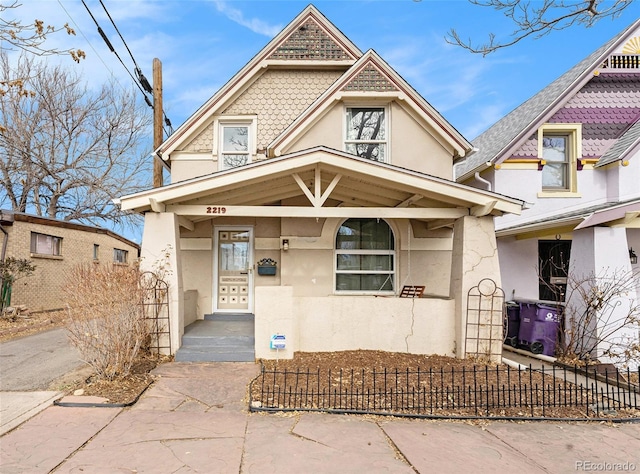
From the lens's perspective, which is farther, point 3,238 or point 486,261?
point 3,238

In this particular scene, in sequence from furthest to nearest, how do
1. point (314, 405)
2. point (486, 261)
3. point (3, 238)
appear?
point (3, 238), point (486, 261), point (314, 405)

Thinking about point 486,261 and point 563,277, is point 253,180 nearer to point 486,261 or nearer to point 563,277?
point 486,261

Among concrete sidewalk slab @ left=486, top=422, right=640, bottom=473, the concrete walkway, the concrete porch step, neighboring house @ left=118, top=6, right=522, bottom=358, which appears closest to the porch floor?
the concrete porch step

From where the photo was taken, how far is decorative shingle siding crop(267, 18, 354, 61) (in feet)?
33.6

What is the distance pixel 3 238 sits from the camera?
1259 centimetres

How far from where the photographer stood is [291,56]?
33.6ft

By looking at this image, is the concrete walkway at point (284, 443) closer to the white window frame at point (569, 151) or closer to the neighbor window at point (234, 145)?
the neighbor window at point (234, 145)

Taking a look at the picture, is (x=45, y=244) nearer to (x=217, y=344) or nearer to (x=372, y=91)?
(x=217, y=344)

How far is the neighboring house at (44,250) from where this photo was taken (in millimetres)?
12750

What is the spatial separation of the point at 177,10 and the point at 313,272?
7403 millimetres

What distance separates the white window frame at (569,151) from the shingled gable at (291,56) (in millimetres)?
5594

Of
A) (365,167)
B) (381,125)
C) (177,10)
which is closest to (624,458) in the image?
(365,167)

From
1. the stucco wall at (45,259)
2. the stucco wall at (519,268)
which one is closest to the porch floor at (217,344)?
the stucco wall at (45,259)

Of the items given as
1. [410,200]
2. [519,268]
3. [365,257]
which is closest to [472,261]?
[410,200]
